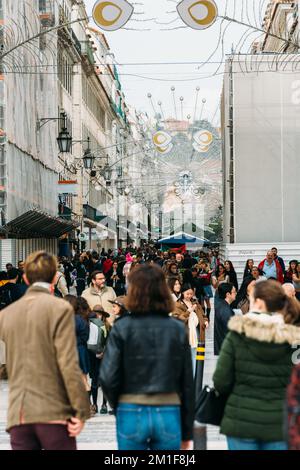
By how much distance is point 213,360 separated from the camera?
1569 cm

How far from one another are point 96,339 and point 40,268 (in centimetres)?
542

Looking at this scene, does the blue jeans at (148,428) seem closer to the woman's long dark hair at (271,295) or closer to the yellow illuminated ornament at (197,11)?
the woman's long dark hair at (271,295)

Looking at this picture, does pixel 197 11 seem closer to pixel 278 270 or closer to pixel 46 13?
pixel 278 270

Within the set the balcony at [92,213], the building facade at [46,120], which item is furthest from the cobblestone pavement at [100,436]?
the balcony at [92,213]

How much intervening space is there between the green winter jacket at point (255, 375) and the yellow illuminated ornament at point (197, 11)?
43.3ft

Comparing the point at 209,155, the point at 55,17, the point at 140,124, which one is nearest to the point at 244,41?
the point at 55,17

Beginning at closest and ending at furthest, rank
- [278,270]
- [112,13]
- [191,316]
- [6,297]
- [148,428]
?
1. [148,428]
2. [191,316]
3. [6,297]
4. [112,13]
5. [278,270]

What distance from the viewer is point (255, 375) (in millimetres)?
5141

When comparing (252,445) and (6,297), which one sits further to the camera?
(6,297)

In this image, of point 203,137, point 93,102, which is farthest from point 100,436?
point 93,102

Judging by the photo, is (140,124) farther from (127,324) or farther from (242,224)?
(127,324)

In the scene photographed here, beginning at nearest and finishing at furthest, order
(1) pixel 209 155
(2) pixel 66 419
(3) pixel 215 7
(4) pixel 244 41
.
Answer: (2) pixel 66 419, (3) pixel 215 7, (4) pixel 244 41, (1) pixel 209 155

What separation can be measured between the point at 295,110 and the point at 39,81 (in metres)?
12.9

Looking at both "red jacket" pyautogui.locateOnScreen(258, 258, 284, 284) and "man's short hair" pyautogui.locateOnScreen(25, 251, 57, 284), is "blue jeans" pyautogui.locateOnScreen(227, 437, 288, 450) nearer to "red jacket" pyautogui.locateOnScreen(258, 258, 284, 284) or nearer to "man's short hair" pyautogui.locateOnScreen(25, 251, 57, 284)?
"man's short hair" pyautogui.locateOnScreen(25, 251, 57, 284)
